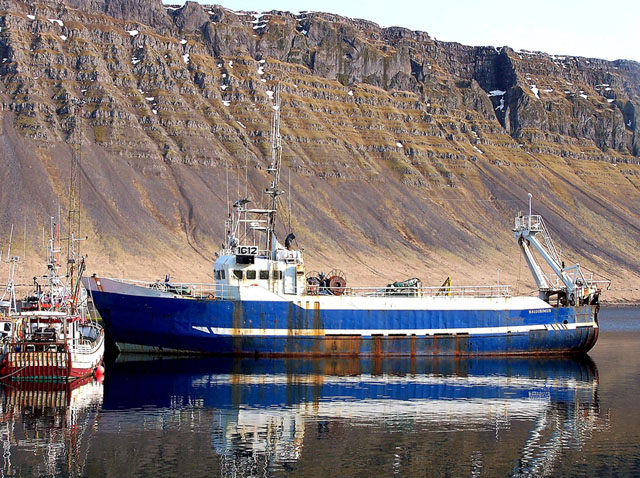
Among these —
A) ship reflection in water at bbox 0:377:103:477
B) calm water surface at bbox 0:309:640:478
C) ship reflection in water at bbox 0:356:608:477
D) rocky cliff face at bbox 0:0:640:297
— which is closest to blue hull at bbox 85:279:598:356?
calm water surface at bbox 0:309:640:478

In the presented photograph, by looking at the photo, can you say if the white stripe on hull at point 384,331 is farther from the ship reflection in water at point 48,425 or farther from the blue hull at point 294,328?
the ship reflection in water at point 48,425

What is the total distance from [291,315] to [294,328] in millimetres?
874

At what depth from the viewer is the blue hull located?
2131 inches

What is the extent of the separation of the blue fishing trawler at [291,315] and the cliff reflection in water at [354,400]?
4.06 feet

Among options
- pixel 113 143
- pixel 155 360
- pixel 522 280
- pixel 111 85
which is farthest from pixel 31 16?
pixel 155 360

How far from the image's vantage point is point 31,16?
17488 centimetres

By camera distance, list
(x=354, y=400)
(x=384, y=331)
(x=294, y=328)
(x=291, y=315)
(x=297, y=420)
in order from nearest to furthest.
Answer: (x=297, y=420) → (x=354, y=400) → (x=291, y=315) → (x=294, y=328) → (x=384, y=331)

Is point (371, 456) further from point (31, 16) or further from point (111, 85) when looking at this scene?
point (31, 16)

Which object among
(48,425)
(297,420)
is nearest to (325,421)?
(297,420)

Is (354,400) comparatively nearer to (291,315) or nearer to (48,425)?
(291,315)

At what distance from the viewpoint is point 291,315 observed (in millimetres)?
54500

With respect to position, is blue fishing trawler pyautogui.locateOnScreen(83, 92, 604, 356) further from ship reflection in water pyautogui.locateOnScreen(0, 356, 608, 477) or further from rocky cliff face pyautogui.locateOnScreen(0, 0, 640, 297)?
rocky cliff face pyautogui.locateOnScreen(0, 0, 640, 297)

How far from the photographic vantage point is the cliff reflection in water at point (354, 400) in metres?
33.5

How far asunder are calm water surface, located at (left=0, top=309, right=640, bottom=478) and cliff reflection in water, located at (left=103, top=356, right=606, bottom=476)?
0.09 metres
